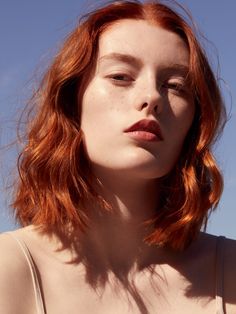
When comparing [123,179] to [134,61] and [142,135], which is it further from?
[134,61]

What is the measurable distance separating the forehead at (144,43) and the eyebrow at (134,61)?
11 millimetres

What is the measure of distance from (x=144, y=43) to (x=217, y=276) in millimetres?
1042

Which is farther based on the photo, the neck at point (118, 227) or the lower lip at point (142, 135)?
the neck at point (118, 227)

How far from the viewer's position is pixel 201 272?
277cm

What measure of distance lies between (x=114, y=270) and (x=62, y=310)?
0.33 meters

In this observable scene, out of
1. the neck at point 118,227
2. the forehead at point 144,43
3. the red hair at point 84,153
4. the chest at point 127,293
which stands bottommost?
the chest at point 127,293

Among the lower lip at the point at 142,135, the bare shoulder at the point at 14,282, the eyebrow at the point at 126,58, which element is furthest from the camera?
the eyebrow at the point at 126,58

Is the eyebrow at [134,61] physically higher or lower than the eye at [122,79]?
higher

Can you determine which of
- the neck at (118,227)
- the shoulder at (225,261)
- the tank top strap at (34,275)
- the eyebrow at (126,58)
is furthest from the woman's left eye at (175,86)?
the tank top strap at (34,275)

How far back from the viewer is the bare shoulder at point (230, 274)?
2662mm

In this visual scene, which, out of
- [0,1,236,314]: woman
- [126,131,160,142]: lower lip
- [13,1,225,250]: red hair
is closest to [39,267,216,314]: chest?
[0,1,236,314]: woman

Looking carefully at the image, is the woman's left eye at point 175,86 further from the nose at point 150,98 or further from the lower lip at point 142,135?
the lower lip at point 142,135

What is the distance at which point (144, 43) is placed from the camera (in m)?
2.65

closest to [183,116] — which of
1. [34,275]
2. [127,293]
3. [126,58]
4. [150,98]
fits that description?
[150,98]
